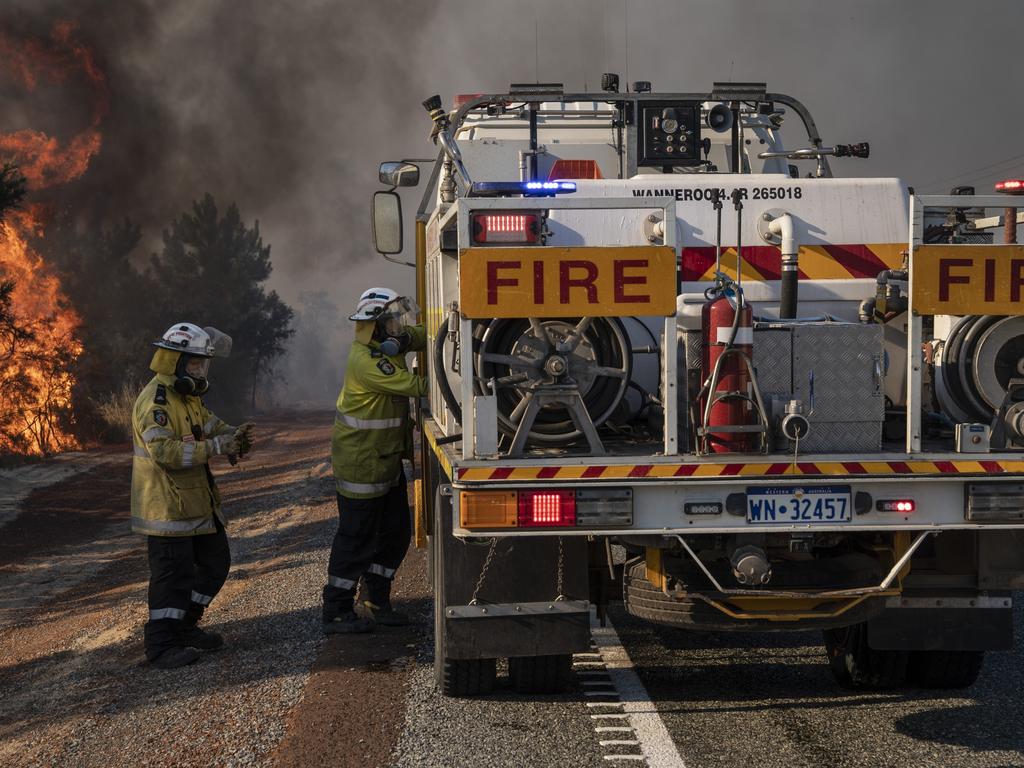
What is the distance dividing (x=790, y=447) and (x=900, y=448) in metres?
0.54

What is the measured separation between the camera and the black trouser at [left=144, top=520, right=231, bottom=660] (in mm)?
6285

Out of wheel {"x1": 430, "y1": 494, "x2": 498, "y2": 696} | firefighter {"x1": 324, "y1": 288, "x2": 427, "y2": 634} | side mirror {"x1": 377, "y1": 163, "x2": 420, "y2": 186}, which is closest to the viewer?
wheel {"x1": 430, "y1": 494, "x2": 498, "y2": 696}

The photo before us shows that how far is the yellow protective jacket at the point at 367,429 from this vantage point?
678cm

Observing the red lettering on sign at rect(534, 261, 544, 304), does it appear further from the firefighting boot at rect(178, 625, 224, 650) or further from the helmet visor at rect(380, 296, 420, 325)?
the firefighting boot at rect(178, 625, 224, 650)

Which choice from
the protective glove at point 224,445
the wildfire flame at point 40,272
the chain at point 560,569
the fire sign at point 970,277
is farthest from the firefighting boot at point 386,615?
the wildfire flame at point 40,272

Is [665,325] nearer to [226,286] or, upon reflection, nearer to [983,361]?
[983,361]

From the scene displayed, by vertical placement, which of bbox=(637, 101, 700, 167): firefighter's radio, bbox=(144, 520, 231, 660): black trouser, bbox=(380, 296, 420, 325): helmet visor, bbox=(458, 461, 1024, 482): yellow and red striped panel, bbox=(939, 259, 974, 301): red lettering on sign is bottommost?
bbox=(144, 520, 231, 660): black trouser

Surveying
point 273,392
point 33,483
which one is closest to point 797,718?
point 33,483

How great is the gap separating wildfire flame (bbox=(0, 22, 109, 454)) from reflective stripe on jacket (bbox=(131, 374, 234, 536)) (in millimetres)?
13280

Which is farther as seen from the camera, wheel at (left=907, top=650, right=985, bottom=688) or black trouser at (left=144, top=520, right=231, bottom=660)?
black trouser at (left=144, top=520, right=231, bottom=660)

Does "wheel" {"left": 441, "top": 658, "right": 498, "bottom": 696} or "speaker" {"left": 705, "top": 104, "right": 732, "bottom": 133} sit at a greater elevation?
"speaker" {"left": 705, "top": 104, "right": 732, "bottom": 133}

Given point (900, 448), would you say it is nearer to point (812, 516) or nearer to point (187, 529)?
point (812, 516)

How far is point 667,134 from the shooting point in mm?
6566

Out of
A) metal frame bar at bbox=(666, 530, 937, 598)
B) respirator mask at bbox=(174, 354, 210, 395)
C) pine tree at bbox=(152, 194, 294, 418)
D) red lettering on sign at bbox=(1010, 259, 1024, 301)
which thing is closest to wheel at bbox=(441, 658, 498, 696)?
metal frame bar at bbox=(666, 530, 937, 598)
